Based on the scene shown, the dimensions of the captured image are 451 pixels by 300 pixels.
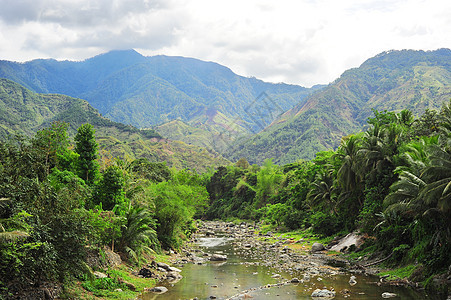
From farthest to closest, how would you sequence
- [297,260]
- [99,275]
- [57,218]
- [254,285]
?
[297,260]
[254,285]
[99,275]
[57,218]

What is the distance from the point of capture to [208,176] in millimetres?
131500

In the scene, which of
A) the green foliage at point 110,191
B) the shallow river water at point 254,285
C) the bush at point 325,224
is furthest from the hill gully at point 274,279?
the green foliage at point 110,191

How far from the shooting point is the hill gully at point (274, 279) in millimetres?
22672

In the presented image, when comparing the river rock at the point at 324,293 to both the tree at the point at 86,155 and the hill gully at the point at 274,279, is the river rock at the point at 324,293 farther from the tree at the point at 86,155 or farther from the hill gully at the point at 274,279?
the tree at the point at 86,155

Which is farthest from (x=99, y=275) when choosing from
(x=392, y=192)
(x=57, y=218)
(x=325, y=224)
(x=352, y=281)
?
(x=325, y=224)

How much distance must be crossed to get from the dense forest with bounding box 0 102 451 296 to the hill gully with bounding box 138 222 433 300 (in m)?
3.09

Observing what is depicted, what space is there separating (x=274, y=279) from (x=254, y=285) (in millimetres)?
2591

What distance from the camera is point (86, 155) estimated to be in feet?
119

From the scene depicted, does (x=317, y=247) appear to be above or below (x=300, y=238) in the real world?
above

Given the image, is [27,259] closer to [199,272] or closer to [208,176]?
[199,272]

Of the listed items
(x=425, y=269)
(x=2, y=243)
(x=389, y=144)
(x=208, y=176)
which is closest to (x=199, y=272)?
(x=425, y=269)

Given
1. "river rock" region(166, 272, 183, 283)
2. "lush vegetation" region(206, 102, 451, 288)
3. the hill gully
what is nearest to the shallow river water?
the hill gully

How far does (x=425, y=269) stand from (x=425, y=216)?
3429 millimetres

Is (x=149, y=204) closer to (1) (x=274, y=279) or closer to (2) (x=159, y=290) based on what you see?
(2) (x=159, y=290)
